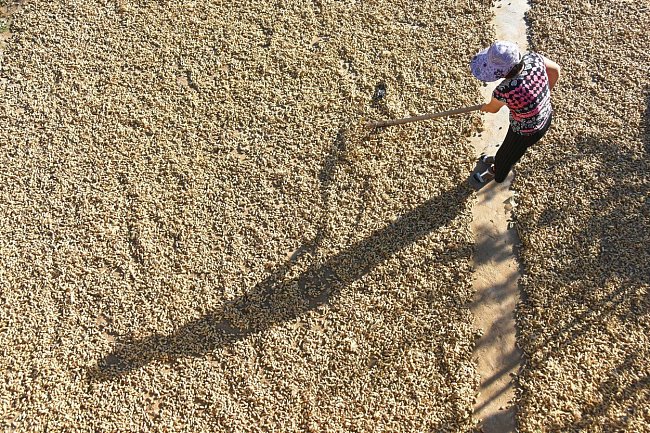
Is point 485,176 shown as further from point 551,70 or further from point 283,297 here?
point 283,297

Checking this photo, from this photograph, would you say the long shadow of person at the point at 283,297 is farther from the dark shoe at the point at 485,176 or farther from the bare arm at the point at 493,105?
the bare arm at the point at 493,105

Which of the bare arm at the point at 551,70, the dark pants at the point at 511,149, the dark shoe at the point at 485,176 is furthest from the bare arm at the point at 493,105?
the dark shoe at the point at 485,176

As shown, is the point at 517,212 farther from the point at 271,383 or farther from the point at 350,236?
the point at 271,383

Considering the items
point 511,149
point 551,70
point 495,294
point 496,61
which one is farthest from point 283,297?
point 551,70

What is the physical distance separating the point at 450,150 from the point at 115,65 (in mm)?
4016

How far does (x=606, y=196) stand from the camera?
471 centimetres

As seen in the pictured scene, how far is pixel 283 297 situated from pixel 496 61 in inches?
104

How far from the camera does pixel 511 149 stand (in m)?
4.32

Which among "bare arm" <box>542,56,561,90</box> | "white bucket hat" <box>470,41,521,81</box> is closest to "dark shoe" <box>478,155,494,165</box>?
"bare arm" <box>542,56,561,90</box>

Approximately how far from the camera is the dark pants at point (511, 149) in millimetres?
4145

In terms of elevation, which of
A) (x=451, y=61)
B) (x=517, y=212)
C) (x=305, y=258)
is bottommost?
(x=305, y=258)

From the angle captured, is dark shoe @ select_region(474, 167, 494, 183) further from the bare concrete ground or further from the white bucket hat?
the white bucket hat

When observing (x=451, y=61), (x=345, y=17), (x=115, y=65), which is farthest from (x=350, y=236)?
(x=115, y=65)

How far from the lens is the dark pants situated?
414 centimetres
